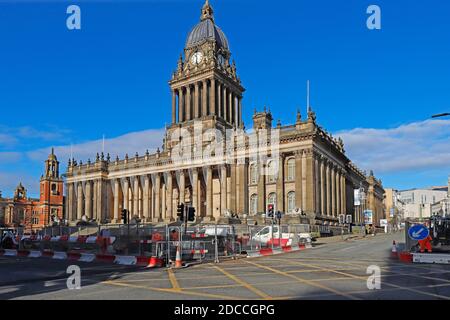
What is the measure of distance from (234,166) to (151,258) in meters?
45.0

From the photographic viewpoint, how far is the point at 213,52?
274 feet

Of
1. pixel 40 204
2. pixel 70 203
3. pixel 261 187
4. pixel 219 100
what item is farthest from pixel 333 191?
pixel 40 204

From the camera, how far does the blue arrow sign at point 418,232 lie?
24.4m

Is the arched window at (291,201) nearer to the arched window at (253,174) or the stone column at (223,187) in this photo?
the arched window at (253,174)

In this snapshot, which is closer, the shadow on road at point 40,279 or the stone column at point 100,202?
the shadow on road at point 40,279

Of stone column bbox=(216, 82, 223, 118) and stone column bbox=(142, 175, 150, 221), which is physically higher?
stone column bbox=(216, 82, 223, 118)

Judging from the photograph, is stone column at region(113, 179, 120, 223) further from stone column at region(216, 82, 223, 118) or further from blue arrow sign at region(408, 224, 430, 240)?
blue arrow sign at region(408, 224, 430, 240)

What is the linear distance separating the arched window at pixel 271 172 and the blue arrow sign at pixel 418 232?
39.0 m

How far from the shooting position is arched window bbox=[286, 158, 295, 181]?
63.5 m

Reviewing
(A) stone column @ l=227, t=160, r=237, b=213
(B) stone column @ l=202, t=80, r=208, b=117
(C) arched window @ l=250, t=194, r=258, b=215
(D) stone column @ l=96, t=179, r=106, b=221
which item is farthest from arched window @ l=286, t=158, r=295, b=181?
(D) stone column @ l=96, t=179, r=106, b=221

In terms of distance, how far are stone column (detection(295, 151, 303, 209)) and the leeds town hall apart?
136mm

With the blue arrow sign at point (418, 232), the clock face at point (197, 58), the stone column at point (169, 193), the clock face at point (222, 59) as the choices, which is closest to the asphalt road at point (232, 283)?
the blue arrow sign at point (418, 232)
